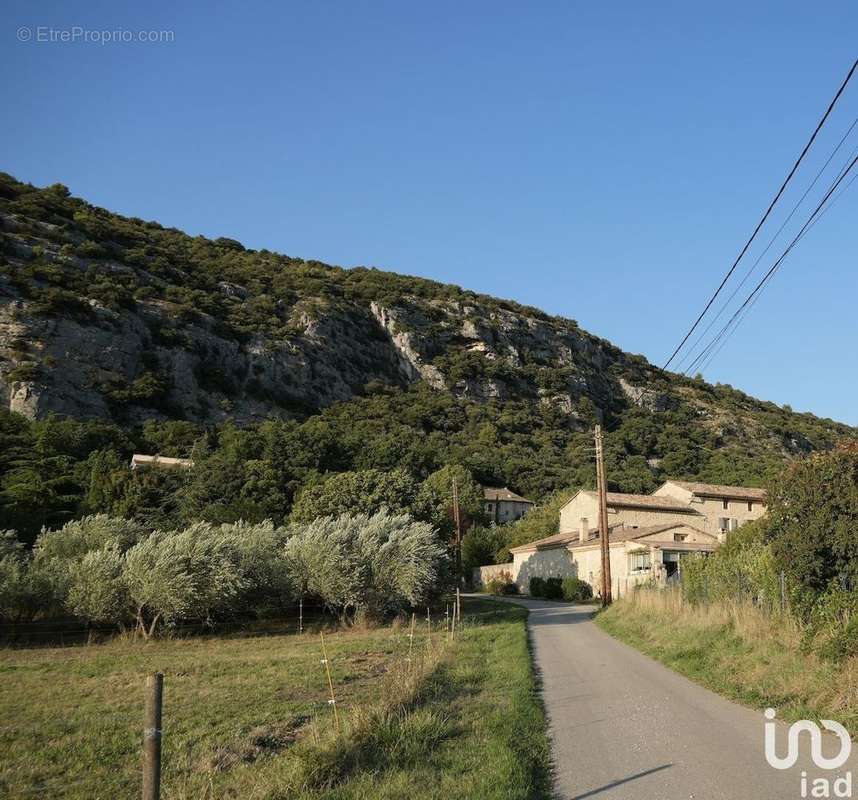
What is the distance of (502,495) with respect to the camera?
296 feet

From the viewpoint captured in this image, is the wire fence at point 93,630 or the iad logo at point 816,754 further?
the wire fence at point 93,630

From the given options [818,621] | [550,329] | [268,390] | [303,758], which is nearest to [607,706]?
[818,621]

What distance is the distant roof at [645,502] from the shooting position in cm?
5767

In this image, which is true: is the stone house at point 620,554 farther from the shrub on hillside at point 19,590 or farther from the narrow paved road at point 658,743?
the shrub on hillside at point 19,590

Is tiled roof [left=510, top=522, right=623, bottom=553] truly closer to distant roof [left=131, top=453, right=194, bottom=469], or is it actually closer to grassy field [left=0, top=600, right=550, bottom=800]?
distant roof [left=131, top=453, right=194, bottom=469]

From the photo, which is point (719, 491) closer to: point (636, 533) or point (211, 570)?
point (636, 533)

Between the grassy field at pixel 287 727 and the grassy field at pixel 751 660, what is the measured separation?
10.1 feet

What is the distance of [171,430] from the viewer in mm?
73000

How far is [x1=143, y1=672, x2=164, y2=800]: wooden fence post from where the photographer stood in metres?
5.50

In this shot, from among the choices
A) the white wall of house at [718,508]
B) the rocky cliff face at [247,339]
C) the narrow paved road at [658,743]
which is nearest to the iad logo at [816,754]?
the narrow paved road at [658,743]

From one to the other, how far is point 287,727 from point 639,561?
36.0 metres

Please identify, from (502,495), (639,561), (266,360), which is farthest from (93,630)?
(266,360)

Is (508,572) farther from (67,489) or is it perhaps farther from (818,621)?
(818,621)

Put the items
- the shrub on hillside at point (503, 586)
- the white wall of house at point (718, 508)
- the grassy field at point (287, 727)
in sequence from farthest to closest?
the white wall of house at point (718, 508), the shrub on hillside at point (503, 586), the grassy field at point (287, 727)
